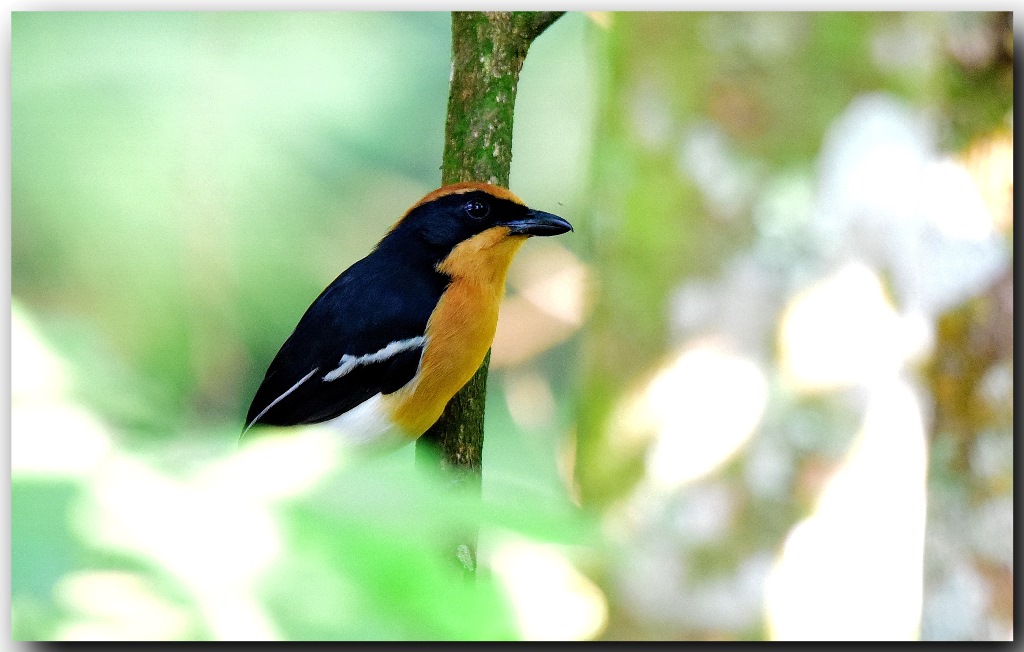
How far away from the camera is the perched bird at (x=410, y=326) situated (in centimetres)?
248

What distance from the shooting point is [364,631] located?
1.55ft

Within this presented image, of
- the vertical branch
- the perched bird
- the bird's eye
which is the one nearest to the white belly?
the perched bird

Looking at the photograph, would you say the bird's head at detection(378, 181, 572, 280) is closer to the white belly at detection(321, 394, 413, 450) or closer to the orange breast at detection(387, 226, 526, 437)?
the orange breast at detection(387, 226, 526, 437)

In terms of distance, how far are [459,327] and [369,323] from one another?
0.23m

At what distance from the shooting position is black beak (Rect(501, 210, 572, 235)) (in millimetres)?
2467

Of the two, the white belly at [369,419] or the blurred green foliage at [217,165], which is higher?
the blurred green foliage at [217,165]

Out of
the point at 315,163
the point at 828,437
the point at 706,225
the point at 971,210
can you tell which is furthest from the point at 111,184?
the point at 971,210

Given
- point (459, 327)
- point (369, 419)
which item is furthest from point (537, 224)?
point (369, 419)

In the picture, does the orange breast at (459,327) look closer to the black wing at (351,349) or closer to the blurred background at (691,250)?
the black wing at (351,349)

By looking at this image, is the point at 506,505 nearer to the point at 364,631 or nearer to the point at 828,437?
the point at 364,631

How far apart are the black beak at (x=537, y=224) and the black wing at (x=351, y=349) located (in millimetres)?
263

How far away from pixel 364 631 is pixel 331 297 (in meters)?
2.20

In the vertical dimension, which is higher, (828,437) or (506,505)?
(506,505)

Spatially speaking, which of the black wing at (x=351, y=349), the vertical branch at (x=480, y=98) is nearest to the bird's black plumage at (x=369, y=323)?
the black wing at (x=351, y=349)
